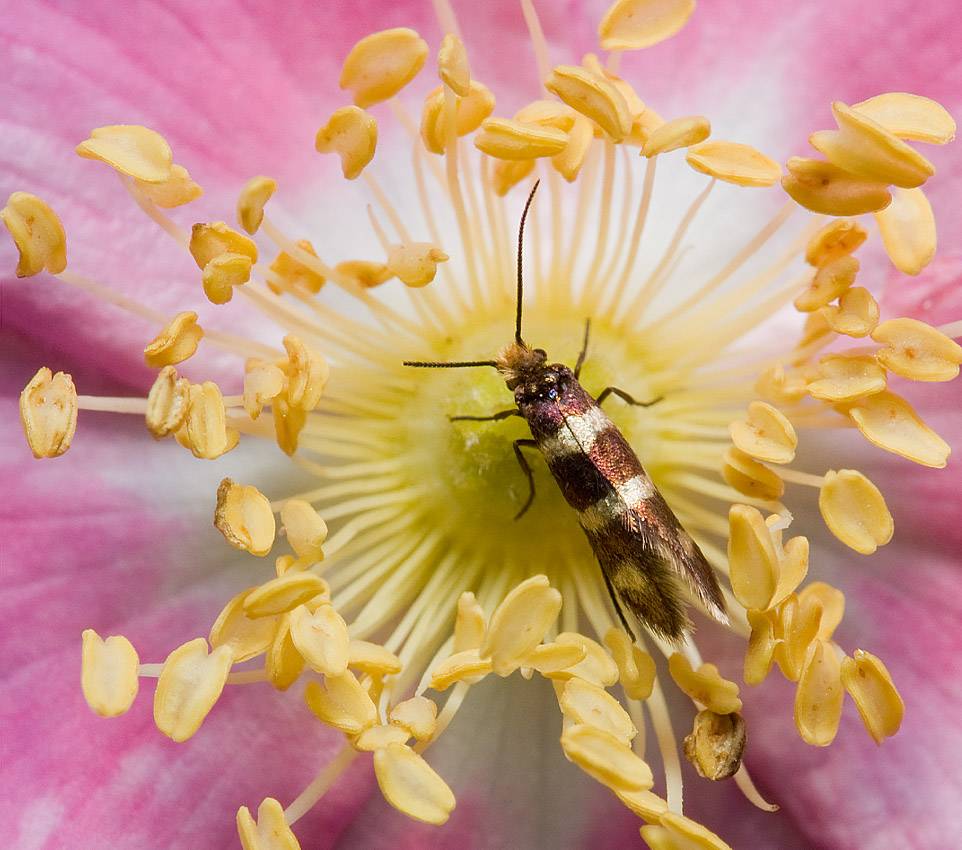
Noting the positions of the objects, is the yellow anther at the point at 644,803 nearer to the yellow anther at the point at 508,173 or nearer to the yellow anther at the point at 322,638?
the yellow anther at the point at 322,638

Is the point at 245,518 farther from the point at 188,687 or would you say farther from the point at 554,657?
the point at 554,657

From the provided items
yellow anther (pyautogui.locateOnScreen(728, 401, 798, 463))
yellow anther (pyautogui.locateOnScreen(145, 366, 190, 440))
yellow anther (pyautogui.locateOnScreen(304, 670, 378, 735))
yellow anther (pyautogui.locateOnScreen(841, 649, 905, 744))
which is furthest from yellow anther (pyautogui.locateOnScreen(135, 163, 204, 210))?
yellow anther (pyautogui.locateOnScreen(841, 649, 905, 744))

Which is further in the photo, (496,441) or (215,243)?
(496,441)

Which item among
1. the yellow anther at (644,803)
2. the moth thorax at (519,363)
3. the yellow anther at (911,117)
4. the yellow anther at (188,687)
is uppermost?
the yellow anther at (911,117)

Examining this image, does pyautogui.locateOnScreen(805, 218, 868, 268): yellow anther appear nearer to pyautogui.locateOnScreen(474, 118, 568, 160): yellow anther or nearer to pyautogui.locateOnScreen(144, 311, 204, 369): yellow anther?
pyautogui.locateOnScreen(474, 118, 568, 160): yellow anther

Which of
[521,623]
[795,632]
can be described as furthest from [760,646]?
[521,623]

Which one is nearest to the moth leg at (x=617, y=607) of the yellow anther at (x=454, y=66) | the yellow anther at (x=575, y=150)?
the yellow anther at (x=575, y=150)
